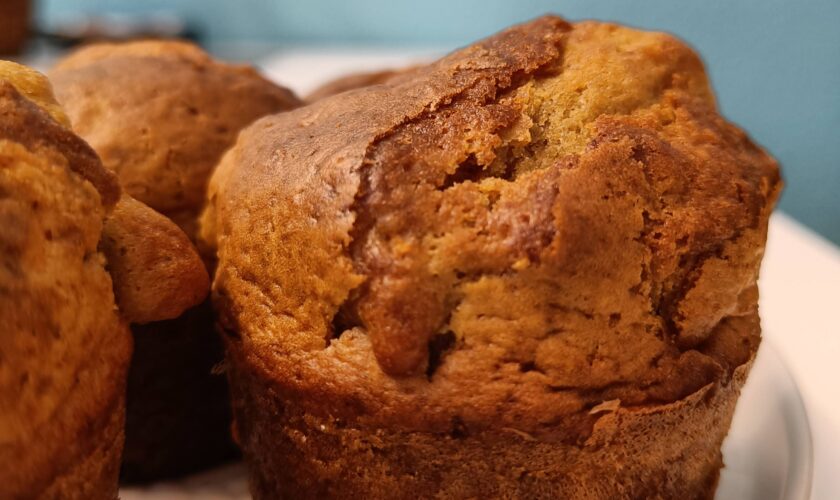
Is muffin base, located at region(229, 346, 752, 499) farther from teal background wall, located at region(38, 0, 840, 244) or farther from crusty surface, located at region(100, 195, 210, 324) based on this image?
teal background wall, located at region(38, 0, 840, 244)

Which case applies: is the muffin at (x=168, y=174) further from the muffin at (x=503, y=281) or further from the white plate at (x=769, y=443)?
the white plate at (x=769, y=443)

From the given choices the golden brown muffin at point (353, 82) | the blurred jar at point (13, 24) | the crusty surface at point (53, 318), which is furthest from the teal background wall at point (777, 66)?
the crusty surface at point (53, 318)

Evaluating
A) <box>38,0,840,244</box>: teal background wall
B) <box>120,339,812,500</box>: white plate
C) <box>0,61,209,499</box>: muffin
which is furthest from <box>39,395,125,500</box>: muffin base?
<box>38,0,840,244</box>: teal background wall

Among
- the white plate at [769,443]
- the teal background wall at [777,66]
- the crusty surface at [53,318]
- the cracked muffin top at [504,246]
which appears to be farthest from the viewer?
the teal background wall at [777,66]

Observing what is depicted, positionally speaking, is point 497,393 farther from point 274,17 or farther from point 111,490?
point 274,17

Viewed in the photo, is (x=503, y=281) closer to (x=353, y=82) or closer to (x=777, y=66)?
(x=353, y=82)

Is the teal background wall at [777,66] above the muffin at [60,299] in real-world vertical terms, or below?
below
